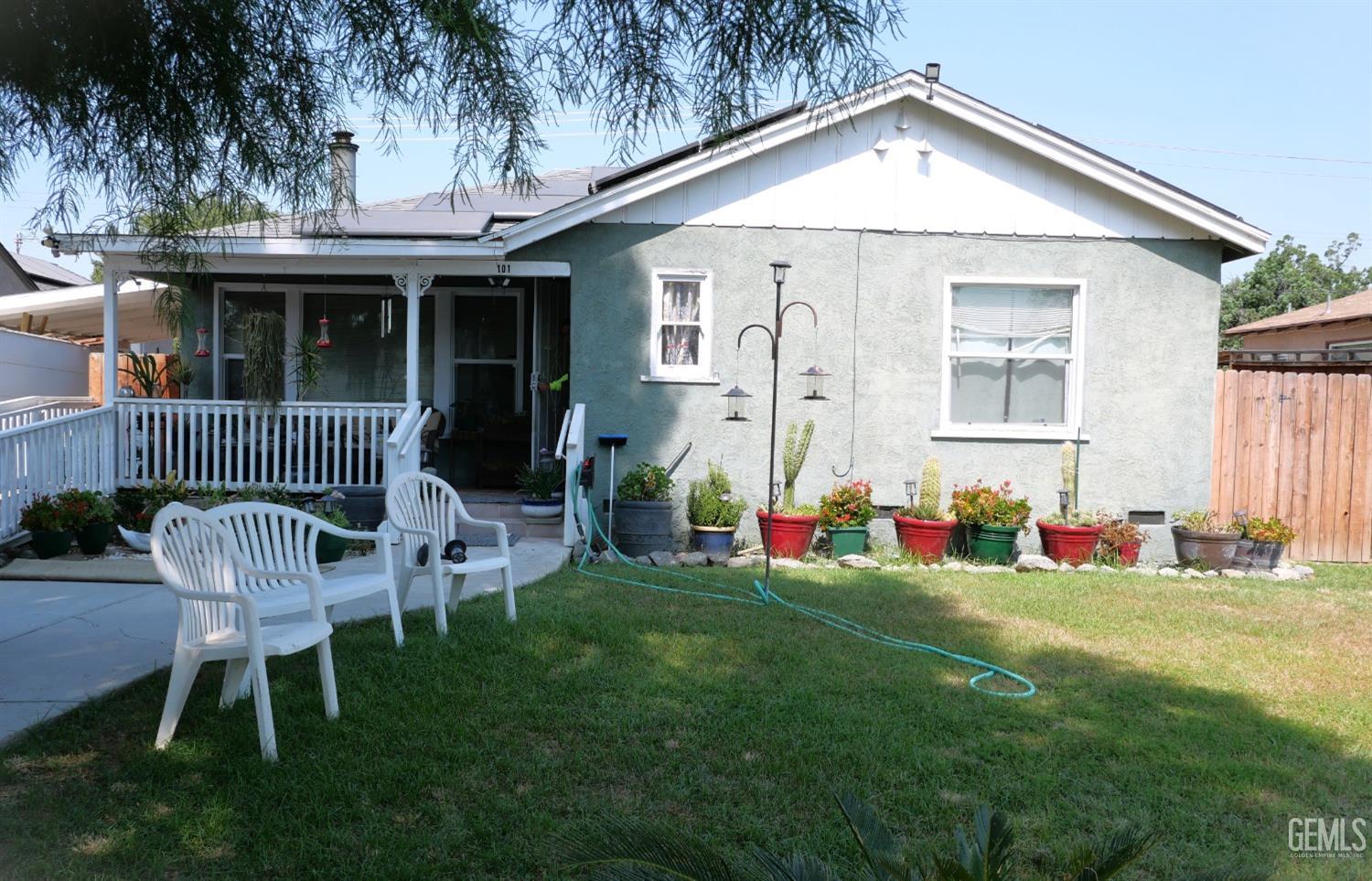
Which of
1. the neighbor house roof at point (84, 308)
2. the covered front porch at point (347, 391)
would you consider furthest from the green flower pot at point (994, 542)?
the neighbor house roof at point (84, 308)

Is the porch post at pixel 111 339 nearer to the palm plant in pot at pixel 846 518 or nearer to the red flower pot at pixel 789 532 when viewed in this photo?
the red flower pot at pixel 789 532

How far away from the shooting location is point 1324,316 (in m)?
16.7

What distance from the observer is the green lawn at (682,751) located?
3.33 m

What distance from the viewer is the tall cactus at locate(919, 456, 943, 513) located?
996cm

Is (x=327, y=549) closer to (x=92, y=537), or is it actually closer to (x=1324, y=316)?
(x=92, y=537)

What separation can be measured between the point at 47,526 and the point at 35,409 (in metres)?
2.57

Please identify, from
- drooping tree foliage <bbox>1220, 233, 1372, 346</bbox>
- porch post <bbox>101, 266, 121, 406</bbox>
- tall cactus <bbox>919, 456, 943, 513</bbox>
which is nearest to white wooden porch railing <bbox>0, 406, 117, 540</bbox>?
porch post <bbox>101, 266, 121, 406</bbox>

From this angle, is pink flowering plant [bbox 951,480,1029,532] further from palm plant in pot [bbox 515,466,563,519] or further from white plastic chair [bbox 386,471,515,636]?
white plastic chair [bbox 386,471,515,636]

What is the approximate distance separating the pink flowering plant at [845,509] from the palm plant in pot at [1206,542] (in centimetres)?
305

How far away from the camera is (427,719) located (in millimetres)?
4387

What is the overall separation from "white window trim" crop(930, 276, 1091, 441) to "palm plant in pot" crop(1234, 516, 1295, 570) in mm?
1721

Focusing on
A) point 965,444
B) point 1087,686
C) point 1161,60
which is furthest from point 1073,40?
point 965,444

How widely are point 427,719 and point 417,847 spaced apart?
1.16 meters

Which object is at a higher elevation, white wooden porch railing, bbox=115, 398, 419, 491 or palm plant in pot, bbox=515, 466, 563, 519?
white wooden porch railing, bbox=115, 398, 419, 491
